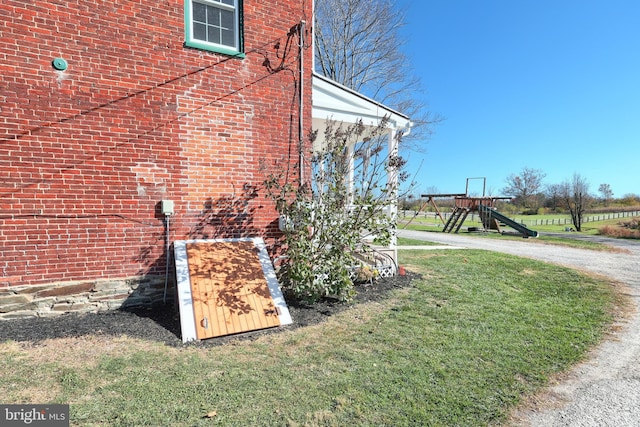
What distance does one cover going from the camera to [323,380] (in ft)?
9.60

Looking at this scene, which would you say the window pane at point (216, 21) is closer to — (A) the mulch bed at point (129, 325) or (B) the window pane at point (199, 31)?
(B) the window pane at point (199, 31)

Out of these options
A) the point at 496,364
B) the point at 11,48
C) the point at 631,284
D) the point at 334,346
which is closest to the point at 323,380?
the point at 334,346

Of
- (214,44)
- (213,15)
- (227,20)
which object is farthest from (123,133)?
(227,20)

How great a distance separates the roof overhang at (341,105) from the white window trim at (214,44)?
1489 millimetres

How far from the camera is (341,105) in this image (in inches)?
251

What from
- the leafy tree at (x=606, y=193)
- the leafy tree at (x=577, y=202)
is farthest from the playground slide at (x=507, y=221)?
the leafy tree at (x=606, y=193)

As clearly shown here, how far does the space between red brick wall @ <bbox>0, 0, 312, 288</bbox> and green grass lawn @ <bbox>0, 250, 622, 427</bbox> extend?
1.41 m

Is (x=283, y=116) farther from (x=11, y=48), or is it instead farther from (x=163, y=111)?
(x=11, y=48)

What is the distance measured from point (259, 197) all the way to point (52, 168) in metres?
2.88

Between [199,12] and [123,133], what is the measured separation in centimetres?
235

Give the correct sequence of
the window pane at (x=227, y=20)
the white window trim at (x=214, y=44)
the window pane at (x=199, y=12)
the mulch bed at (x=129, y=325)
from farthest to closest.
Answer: the window pane at (x=227, y=20)
the window pane at (x=199, y=12)
the white window trim at (x=214, y=44)
the mulch bed at (x=129, y=325)

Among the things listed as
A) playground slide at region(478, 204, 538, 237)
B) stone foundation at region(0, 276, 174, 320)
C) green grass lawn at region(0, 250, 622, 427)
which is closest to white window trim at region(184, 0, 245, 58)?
stone foundation at region(0, 276, 174, 320)

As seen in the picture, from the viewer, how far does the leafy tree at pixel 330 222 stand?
4914 millimetres

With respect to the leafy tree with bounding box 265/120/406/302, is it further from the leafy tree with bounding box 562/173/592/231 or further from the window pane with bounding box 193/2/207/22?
the leafy tree with bounding box 562/173/592/231
